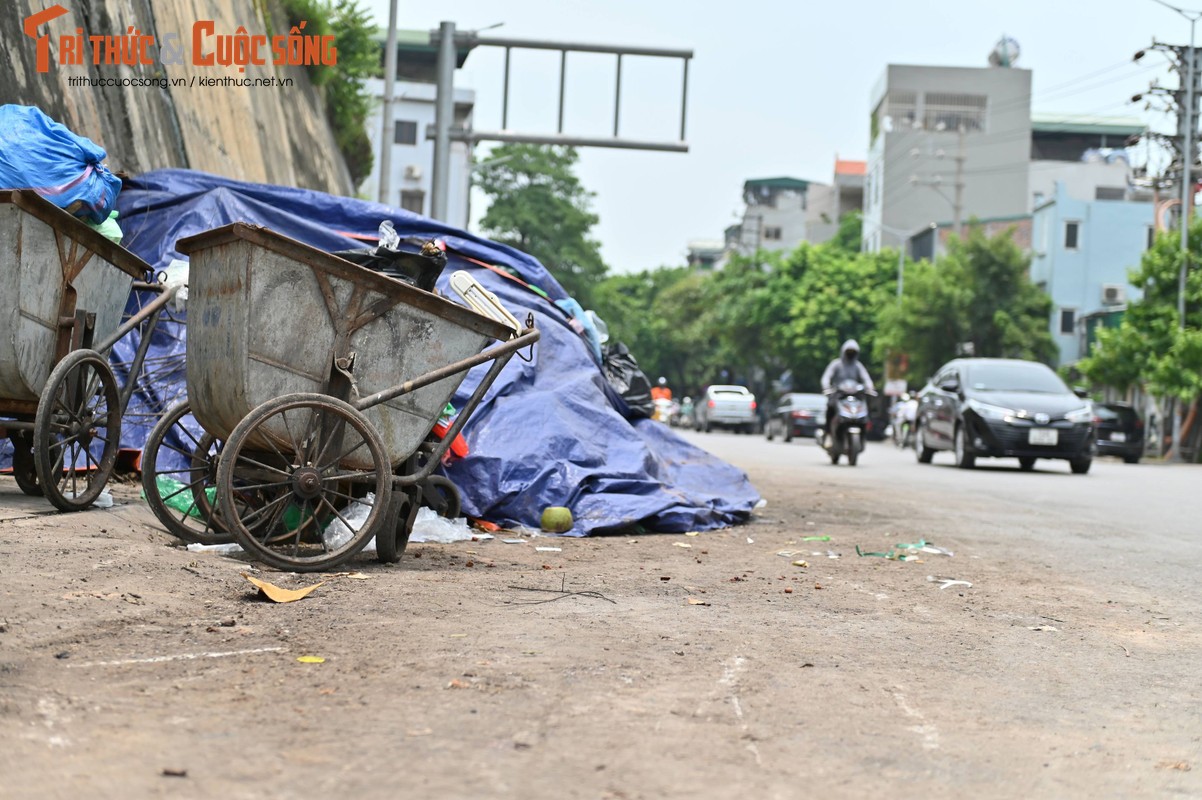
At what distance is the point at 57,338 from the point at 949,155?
67991mm

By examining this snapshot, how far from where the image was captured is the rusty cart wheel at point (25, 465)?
7.16 meters

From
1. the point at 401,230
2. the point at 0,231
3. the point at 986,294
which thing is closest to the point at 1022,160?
the point at 986,294

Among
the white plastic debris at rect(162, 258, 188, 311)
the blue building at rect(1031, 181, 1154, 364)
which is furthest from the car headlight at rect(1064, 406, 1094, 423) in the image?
the blue building at rect(1031, 181, 1154, 364)

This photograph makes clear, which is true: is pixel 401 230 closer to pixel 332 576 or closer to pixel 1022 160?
pixel 332 576

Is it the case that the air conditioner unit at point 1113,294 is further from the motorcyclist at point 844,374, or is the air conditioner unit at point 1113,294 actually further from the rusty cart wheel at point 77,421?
the rusty cart wheel at point 77,421

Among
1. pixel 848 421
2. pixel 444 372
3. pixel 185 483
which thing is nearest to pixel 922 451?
pixel 848 421

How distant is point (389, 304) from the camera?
20.6 ft

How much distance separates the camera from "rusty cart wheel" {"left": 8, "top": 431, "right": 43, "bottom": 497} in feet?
23.5

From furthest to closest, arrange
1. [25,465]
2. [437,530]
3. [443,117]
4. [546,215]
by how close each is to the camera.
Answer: [546,215], [443,117], [437,530], [25,465]

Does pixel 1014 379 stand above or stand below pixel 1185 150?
below

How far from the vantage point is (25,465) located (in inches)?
287

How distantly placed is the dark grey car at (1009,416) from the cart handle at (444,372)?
14062 millimetres

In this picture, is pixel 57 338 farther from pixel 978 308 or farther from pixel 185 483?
pixel 978 308

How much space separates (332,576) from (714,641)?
1.92 metres
